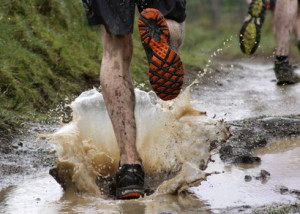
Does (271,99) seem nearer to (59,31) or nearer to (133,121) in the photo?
(59,31)

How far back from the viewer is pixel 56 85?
185 inches

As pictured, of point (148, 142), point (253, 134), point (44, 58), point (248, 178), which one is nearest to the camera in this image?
point (248, 178)

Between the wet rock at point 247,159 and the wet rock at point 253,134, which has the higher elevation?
the wet rock at point 253,134

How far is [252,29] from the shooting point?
14.8ft

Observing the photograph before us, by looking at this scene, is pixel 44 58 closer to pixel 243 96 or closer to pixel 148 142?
pixel 243 96

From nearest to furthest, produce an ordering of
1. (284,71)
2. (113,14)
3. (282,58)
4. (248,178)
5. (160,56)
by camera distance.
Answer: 1. (160,56)
2. (113,14)
3. (248,178)
4. (282,58)
5. (284,71)

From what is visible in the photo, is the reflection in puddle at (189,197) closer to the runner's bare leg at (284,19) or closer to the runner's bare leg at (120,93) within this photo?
the runner's bare leg at (120,93)

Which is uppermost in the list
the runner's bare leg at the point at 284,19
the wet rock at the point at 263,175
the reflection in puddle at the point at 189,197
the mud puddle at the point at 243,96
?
the runner's bare leg at the point at 284,19

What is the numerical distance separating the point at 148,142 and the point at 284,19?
10.2 feet

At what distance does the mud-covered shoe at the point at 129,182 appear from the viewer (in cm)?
233

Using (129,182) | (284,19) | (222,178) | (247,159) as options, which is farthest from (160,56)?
(284,19)

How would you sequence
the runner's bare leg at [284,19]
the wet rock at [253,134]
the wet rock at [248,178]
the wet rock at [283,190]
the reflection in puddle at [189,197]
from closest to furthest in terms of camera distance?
the reflection in puddle at [189,197]
the wet rock at [283,190]
the wet rock at [248,178]
the wet rock at [253,134]
the runner's bare leg at [284,19]

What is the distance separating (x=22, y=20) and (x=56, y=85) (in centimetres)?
98

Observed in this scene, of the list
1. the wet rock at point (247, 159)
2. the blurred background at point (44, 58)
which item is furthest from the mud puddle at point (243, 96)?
the blurred background at point (44, 58)
